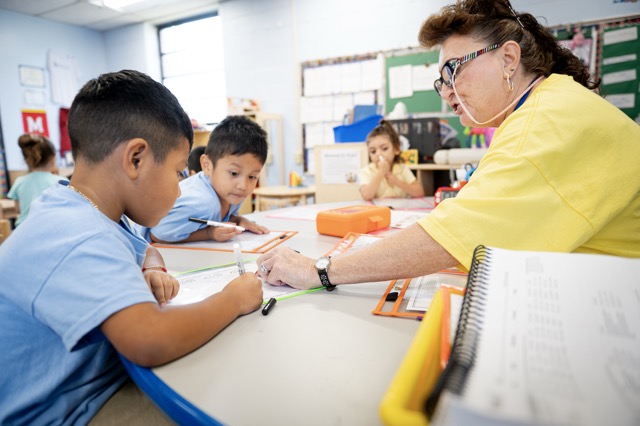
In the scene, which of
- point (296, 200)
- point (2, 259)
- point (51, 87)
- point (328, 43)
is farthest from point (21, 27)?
point (2, 259)

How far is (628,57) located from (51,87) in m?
6.65

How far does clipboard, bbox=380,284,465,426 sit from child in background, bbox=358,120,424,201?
2021mm

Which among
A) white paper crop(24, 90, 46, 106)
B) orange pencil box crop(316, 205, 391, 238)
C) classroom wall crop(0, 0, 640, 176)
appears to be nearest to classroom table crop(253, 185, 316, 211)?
classroom wall crop(0, 0, 640, 176)

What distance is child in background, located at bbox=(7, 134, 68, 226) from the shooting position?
3012 mm

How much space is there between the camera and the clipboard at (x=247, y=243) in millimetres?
1237

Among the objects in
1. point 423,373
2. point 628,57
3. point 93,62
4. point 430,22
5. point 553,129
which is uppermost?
point 93,62

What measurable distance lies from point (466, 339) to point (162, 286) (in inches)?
25.0

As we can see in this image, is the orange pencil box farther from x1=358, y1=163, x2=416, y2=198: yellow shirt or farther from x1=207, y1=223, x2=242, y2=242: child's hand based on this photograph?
x1=358, y1=163, x2=416, y2=198: yellow shirt

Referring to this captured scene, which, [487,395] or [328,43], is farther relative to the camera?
[328,43]

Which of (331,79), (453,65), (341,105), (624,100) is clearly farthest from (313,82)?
(453,65)

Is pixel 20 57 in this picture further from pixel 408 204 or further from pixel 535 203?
pixel 535 203

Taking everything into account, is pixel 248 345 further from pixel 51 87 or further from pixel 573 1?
pixel 51 87

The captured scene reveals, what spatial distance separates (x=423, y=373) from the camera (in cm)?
35

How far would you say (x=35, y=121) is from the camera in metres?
5.09
